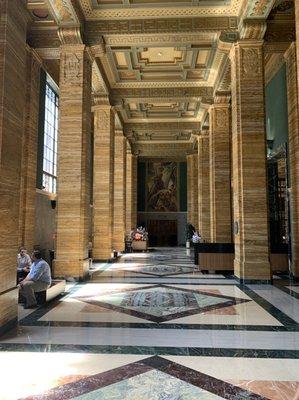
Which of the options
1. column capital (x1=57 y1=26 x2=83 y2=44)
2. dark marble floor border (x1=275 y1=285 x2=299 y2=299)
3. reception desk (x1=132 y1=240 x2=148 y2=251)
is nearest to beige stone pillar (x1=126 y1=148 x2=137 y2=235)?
reception desk (x1=132 y1=240 x2=148 y2=251)

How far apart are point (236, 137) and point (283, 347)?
20.1ft

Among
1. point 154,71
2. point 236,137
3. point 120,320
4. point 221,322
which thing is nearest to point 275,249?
point 236,137

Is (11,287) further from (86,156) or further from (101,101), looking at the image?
(101,101)

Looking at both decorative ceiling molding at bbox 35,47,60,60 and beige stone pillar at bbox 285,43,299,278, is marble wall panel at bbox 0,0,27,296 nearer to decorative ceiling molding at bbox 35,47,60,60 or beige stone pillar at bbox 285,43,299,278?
decorative ceiling molding at bbox 35,47,60,60

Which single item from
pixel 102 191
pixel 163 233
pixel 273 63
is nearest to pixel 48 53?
pixel 102 191

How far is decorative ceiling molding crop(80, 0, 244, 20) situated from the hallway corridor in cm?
719

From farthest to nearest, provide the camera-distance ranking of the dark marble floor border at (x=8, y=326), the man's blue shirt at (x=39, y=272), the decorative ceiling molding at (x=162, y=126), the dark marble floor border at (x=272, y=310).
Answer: the decorative ceiling molding at (x=162, y=126) < the man's blue shirt at (x=39, y=272) < the dark marble floor border at (x=272, y=310) < the dark marble floor border at (x=8, y=326)

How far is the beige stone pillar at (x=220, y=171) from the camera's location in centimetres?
1342

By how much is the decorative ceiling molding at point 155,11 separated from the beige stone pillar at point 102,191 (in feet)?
15.2

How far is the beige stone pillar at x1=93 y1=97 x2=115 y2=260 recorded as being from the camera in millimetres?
13078

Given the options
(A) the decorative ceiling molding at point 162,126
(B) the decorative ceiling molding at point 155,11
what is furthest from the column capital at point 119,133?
(B) the decorative ceiling molding at point 155,11

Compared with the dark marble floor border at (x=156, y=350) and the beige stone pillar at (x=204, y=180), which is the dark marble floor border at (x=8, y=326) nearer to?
the dark marble floor border at (x=156, y=350)

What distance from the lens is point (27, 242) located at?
9.88 m

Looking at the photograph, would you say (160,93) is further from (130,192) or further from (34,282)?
(34,282)
